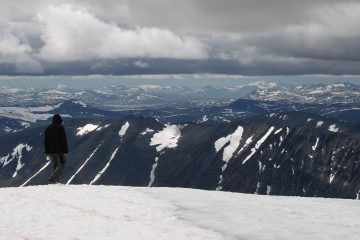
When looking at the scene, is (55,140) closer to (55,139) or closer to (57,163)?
(55,139)

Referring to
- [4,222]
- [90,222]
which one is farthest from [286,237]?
[4,222]

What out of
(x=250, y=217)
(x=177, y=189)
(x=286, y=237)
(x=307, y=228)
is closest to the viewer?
(x=286, y=237)

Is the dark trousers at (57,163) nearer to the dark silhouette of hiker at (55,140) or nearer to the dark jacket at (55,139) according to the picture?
the dark silhouette of hiker at (55,140)

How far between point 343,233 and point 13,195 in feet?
56.5

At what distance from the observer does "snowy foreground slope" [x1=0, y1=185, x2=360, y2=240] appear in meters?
19.1

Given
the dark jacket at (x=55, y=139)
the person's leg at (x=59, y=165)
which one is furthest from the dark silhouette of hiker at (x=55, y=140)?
the person's leg at (x=59, y=165)

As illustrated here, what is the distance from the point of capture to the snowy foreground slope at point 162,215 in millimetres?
19141

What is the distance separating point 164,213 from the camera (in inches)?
909

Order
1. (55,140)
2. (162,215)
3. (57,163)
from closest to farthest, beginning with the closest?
(162,215), (55,140), (57,163)

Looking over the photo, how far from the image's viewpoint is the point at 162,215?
890 inches

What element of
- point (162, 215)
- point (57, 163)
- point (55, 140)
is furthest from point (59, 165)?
point (162, 215)

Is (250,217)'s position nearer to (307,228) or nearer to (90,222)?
(307,228)

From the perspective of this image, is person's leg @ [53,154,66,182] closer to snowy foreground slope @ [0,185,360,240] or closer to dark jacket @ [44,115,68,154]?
dark jacket @ [44,115,68,154]

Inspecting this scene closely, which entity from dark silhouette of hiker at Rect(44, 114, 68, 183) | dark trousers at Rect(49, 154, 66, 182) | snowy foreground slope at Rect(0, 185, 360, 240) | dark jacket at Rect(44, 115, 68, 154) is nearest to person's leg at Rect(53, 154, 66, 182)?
dark trousers at Rect(49, 154, 66, 182)
